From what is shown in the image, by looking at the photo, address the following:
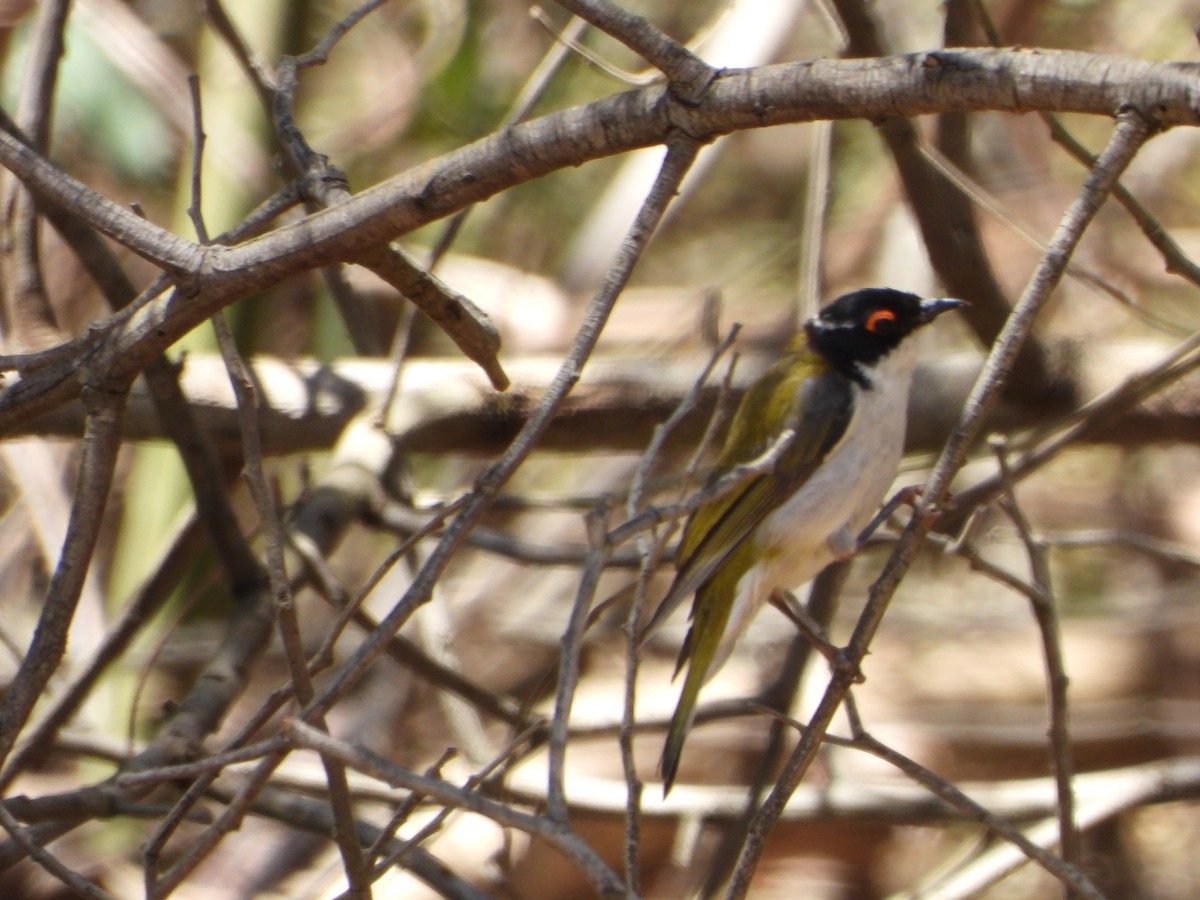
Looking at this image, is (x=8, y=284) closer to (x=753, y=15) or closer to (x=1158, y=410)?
(x=1158, y=410)

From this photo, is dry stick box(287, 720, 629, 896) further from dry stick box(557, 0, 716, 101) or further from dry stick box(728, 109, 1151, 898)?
dry stick box(557, 0, 716, 101)

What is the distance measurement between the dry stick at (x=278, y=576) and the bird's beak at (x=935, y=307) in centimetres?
198

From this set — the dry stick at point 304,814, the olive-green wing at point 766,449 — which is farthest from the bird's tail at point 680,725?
the dry stick at point 304,814

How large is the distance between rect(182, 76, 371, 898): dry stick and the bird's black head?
6.68ft

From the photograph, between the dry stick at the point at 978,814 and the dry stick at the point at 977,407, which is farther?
the dry stick at the point at 978,814

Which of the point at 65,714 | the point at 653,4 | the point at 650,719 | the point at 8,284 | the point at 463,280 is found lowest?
the point at 65,714

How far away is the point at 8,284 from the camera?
3271 millimetres

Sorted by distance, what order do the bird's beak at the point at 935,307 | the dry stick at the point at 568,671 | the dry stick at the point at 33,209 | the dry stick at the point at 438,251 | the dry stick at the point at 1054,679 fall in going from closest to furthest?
the dry stick at the point at 568,671 → the dry stick at the point at 1054,679 → the dry stick at the point at 33,209 → the bird's beak at the point at 935,307 → the dry stick at the point at 438,251

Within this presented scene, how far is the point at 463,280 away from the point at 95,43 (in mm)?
1965

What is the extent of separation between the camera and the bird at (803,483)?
3441 millimetres

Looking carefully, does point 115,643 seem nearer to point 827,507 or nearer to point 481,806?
point 827,507

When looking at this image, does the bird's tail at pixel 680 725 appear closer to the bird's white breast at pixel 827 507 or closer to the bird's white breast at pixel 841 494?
the bird's white breast at pixel 827 507

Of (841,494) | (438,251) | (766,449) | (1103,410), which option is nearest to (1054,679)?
(1103,410)

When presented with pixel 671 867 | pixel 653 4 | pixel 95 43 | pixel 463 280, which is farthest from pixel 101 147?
pixel 671 867
